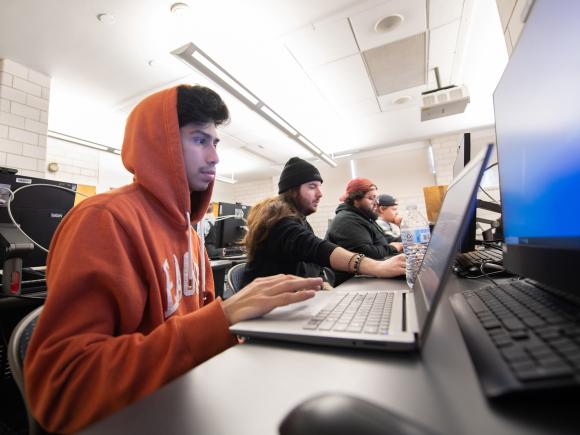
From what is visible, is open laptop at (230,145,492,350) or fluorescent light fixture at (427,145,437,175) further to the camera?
fluorescent light fixture at (427,145,437,175)

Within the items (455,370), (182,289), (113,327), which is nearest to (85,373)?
(113,327)

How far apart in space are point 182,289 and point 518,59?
94 centimetres

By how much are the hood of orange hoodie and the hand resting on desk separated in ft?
1.25

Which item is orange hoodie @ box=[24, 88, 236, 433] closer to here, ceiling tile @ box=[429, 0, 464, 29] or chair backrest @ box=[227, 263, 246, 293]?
chair backrest @ box=[227, 263, 246, 293]

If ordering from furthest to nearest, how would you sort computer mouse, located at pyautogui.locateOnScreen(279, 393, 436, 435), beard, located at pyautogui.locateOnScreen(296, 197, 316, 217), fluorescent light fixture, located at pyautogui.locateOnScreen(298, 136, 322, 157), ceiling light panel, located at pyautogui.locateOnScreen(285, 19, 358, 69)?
fluorescent light fixture, located at pyautogui.locateOnScreen(298, 136, 322, 157)
ceiling light panel, located at pyautogui.locateOnScreen(285, 19, 358, 69)
beard, located at pyautogui.locateOnScreen(296, 197, 316, 217)
computer mouse, located at pyautogui.locateOnScreen(279, 393, 436, 435)

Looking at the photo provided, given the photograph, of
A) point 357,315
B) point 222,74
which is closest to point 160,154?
point 357,315

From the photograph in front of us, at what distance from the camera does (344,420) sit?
0.67 ft

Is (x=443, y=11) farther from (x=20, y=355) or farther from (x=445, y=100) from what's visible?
(x=20, y=355)

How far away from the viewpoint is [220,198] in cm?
812

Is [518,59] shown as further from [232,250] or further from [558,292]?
[232,250]

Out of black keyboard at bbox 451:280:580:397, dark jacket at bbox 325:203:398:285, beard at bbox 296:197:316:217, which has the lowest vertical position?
black keyboard at bbox 451:280:580:397

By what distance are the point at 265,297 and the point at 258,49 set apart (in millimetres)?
2837

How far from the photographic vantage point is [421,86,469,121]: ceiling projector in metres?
2.98

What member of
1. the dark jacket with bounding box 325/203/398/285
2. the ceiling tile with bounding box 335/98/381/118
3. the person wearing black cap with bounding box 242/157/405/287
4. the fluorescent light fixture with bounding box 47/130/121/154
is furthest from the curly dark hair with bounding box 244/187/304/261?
the fluorescent light fixture with bounding box 47/130/121/154
